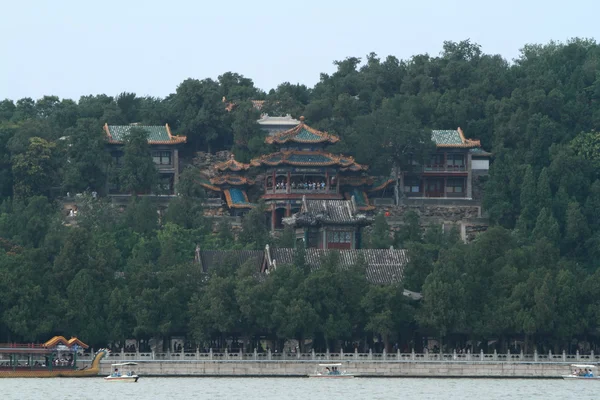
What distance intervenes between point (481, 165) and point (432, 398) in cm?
4042

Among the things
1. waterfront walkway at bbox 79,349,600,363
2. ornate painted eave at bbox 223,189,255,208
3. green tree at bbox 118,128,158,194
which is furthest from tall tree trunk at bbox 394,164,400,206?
waterfront walkway at bbox 79,349,600,363

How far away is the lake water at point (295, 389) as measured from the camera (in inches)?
3091

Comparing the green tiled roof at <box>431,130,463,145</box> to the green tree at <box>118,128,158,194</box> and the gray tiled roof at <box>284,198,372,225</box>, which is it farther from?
the green tree at <box>118,128,158,194</box>

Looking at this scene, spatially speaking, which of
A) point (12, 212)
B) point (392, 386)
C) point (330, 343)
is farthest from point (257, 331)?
point (12, 212)

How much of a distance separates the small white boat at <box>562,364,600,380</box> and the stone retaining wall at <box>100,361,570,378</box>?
54 centimetres

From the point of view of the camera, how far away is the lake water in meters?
78.5

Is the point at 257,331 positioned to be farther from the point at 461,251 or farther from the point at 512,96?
the point at 512,96

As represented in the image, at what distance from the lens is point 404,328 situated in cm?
9031

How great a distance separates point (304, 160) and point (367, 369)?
94.3 feet

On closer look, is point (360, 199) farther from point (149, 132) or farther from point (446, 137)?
point (149, 132)

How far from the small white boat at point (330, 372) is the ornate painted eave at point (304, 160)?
28.2 m

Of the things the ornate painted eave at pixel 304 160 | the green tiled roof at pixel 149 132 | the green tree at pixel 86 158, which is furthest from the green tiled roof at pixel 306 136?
the green tree at pixel 86 158

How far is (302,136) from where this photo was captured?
113750 mm

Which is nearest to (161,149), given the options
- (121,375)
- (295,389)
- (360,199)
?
(360,199)
